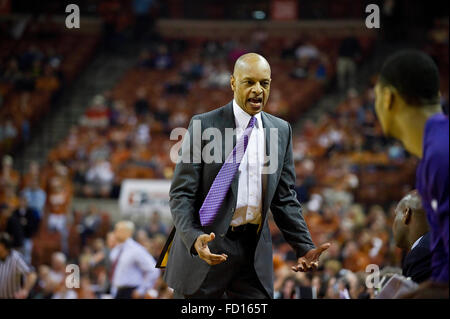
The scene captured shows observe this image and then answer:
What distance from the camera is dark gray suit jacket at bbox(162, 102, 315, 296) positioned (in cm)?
329

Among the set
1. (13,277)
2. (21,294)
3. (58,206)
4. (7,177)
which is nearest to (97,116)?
(7,177)

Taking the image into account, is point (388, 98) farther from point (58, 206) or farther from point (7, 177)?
point (7, 177)

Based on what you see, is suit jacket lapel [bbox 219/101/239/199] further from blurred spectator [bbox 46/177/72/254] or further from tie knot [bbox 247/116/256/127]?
blurred spectator [bbox 46/177/72/254]

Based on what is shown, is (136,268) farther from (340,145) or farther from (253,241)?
(340,145)

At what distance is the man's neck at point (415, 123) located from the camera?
2.40m

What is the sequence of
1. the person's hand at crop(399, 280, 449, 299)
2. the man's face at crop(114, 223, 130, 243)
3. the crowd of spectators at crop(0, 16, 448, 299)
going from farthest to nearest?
the crowd of spectators at crop(0, 16, 448, 299) → the man's face at crop(114, 223, 130, 243) → the person's hand at crop(399, 280, 449, 299)

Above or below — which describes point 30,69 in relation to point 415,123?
above

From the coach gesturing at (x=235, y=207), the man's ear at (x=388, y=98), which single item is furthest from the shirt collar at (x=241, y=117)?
the man's ear at (x=388, y=98)

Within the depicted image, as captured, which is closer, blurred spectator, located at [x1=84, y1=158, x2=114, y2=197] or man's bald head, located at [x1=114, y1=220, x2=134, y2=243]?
man's bald head, located at [x1=114, y1=220, x2=134, y2=243]

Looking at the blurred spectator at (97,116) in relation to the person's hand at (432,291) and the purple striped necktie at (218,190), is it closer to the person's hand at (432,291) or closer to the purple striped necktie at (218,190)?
the purple striped necktie at (218,190)

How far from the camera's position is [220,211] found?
130 inches

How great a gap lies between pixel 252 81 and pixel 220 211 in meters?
0.60

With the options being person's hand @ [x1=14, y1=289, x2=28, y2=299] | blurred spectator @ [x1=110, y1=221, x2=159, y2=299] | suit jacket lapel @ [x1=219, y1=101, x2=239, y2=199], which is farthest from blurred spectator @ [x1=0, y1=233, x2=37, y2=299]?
suit jacket lapel @ [x1=219, y1=101, x2=239, y2=199]

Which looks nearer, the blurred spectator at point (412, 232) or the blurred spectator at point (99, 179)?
the blurred spectator at point (412, 232)
